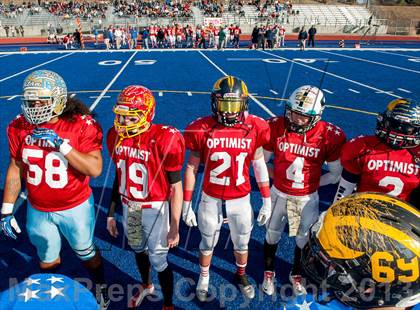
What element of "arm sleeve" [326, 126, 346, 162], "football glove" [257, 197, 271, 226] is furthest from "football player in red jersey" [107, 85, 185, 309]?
"arm sleeve" [326, 126, 346, 162]

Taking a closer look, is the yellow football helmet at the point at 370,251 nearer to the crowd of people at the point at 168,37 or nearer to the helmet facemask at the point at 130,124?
the helmet facemask at the point at 130,124

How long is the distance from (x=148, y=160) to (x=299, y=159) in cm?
152

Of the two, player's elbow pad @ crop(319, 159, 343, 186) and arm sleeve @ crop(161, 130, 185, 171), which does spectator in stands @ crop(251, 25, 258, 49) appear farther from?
arm sleeve @ crop(161, 130, 185, 171)

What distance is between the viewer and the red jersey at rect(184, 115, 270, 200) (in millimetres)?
3205

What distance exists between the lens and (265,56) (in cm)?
2264

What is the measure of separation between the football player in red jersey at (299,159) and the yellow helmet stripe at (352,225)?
1848 mm

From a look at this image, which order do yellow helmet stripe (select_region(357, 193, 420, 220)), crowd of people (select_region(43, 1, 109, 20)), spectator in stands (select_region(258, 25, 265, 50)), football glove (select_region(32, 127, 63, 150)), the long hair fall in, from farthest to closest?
crowd of people (select_region(43, 1, 109, 20)) → spectator in stands (select_region(258, 25, 265, 50)) → the long hair → football glove (select_region(32, 127, 63, 150)) → yellow helmet stripe (select_region(357, 193, 420, 220))

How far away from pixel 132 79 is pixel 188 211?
495 inches

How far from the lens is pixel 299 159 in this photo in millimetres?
3354

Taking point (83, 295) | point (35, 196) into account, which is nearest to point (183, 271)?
point (35, 196)

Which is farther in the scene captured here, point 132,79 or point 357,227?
point 132,79

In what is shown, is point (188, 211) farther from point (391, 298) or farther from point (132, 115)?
point (391, 298)

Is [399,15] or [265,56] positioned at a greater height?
[399,15]

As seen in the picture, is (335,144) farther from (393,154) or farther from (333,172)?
Result: (393,154)
